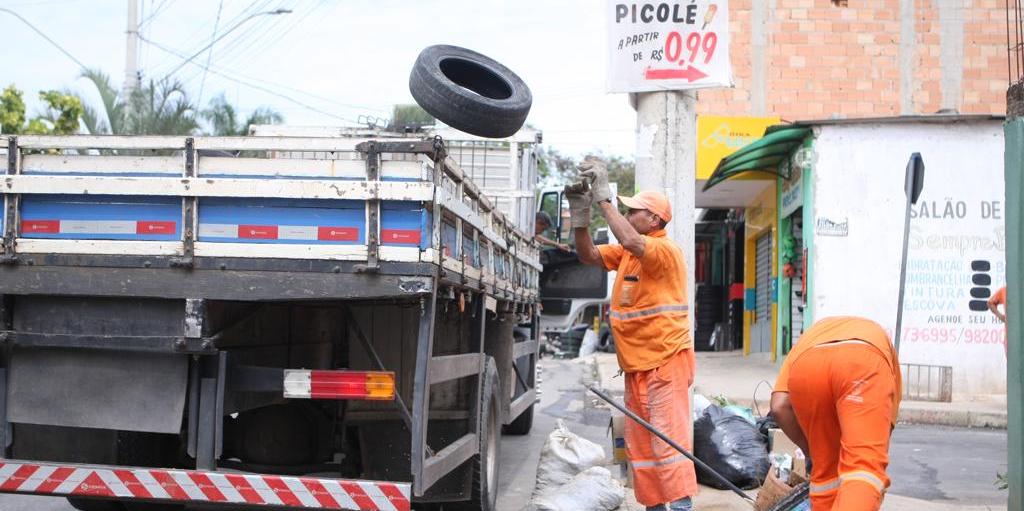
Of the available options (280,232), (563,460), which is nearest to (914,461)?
(563,460)

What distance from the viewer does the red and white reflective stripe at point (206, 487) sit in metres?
4.75

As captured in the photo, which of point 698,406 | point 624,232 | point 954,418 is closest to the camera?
point 624,232

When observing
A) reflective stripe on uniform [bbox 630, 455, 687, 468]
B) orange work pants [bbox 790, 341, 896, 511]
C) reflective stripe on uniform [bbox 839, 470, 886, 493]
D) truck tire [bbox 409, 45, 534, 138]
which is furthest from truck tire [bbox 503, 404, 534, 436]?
reflective stripe on uniform [bbox 839, 470, 886, 493]

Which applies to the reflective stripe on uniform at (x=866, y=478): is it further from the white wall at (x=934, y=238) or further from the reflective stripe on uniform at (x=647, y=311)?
the white wall at (x=934, y=238)

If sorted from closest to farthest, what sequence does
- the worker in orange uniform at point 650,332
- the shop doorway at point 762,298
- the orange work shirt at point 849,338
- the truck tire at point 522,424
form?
the orange work shirt at point 849,338 → the worker in orange uniform at point 650,332 → the truck tire at point 522,424 → the shop doorway at point 762,298

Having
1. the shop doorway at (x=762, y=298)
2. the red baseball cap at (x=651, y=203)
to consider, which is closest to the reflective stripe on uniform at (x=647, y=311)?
the red baseball cap at (x=651, y=203)

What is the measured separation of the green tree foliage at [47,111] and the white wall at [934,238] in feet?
41.0

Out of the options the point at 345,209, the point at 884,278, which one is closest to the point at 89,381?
the point at 345,209

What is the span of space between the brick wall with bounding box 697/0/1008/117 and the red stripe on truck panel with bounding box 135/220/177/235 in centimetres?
1661

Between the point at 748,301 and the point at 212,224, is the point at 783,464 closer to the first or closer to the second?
the point at 212,224

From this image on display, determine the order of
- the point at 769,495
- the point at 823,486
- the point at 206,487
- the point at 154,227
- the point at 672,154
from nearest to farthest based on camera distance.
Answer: the point at 823,486, the point at 206,487, the point at 154,227, the point at 769,495, the point at 672,154

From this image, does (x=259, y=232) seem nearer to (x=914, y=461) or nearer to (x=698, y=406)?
(x=698, y=406)

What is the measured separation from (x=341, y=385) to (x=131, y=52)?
16.1m

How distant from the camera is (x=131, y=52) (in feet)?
63.8
